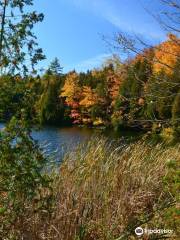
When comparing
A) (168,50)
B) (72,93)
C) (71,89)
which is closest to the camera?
(168,50)

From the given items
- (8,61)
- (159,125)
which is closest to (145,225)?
(159,125)

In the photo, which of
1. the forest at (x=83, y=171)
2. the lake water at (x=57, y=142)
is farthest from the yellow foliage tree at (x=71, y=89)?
the forest at (x=83, y=171)

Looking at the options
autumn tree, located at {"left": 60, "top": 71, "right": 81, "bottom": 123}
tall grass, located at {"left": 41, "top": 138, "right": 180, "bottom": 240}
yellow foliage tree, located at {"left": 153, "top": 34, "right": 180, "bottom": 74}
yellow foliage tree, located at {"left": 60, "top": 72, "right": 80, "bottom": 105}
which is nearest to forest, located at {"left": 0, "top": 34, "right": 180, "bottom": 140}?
yellow foliage tree, located at {"left": 153, "top": 34, "right": 180, "bottom": 74}

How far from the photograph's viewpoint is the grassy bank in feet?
14.9

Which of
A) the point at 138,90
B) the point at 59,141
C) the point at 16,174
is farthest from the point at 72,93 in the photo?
the point at 16,174

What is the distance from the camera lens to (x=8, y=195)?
388 cm

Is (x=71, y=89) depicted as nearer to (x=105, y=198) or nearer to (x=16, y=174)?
(x=105, y=198)

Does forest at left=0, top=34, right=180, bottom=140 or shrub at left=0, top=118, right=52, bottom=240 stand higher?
forest at left=0, top=34, right=180, bottom=140

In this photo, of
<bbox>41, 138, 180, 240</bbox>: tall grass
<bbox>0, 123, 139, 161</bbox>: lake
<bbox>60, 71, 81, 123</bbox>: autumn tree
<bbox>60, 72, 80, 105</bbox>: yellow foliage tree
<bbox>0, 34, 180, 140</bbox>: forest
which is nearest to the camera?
<bbox>0, 34, 180, 140</bbox>: forest

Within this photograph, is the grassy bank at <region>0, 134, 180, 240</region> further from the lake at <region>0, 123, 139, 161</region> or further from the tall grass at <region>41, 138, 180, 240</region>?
the lake at <region>0, 123, 139, 161</region>

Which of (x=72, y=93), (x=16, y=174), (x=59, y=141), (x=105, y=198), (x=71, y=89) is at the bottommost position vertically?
(x=59, y=141)

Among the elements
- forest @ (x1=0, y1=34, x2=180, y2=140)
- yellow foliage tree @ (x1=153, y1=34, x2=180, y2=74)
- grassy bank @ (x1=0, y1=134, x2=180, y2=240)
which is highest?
yellow foliage tree @ (x1=153, y1=34, x2=180, y2=74)

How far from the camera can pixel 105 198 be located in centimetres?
553

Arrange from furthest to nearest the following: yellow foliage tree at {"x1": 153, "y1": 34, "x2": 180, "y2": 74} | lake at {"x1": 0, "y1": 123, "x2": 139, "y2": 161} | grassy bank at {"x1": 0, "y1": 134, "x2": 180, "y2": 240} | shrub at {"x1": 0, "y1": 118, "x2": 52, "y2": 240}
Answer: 1. lake at {"x1": 0, "y1": 123, "x2": 139, "y2": 161}
2. yellow foliage tree at {"x1": 153, "y1": 34, "x2": 180, "y2": 74}
3. grassy bank at {"x1": 0, "y1": 134, "x2": 180, "y2": 240}
4. shrub at {"x1": 0, "y1": 118, "x2": 52, "y2": 240}
